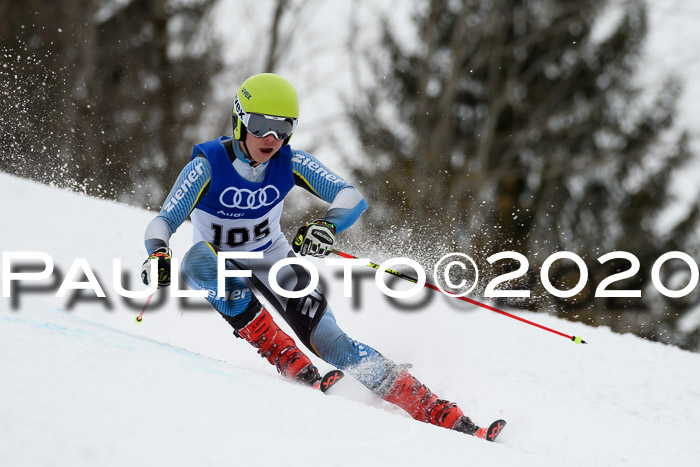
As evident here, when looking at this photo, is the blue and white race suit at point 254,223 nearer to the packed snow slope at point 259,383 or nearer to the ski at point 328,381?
the ski at point 328,381

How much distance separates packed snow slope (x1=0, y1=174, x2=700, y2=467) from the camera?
1957 millimetres

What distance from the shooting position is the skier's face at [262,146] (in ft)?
11.5

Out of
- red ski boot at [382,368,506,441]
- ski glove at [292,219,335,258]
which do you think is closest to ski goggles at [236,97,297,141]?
ski glove at [292,219,335,258]

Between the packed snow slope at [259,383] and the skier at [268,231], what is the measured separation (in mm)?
257

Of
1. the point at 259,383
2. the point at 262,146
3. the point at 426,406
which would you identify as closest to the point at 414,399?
the point at 426,406

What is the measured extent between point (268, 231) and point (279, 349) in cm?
63

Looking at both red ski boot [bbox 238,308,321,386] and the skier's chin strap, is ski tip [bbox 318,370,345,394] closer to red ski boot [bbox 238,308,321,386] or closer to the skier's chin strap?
red ski boot [bbox 238,308,321,386]

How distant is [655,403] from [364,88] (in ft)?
52.6

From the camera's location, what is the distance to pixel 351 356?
141 inches

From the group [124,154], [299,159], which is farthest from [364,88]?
[299,159]

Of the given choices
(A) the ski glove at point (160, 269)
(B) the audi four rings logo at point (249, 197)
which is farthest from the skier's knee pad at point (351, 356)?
(A) the ski glove at point (160, 269)

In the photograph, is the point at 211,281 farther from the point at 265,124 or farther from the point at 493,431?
the point at 493,431

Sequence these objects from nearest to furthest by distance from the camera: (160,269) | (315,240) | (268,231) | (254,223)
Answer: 1. (160,269)
2. (315,240)
3. (254,223)
4. (268,231)

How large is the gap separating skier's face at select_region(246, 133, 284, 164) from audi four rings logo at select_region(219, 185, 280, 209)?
0.18 meters
